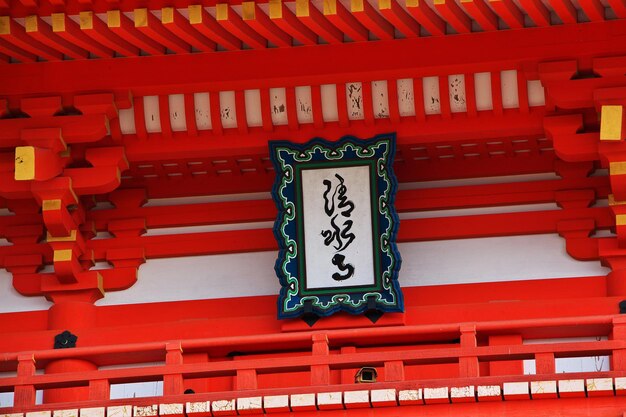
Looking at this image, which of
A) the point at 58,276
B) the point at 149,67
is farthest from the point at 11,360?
the point at 149,67

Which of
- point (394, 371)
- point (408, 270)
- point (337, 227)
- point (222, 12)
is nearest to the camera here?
point (394, 371)

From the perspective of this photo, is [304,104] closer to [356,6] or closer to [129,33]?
[356,6]

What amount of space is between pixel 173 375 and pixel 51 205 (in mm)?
1676

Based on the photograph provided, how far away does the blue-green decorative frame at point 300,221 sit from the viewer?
11.6 meters

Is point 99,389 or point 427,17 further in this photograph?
point 427,17

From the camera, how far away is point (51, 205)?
11.9m

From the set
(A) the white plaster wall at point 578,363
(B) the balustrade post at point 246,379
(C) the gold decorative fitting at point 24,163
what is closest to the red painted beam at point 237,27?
(C) the gold decorative fitting at point 24,163

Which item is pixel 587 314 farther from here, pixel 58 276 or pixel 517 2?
pixel 58 276

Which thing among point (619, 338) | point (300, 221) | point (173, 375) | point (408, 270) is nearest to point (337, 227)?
point (300, 221)

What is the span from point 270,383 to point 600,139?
242cm

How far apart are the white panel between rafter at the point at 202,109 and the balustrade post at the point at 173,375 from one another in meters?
1.70

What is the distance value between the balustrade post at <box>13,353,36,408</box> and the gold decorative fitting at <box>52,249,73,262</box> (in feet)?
3.99

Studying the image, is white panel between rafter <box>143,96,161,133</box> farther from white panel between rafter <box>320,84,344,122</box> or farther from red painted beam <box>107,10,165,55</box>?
white panel between rafter <box>320,84,344,122</box>

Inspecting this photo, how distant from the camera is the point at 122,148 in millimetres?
12094
